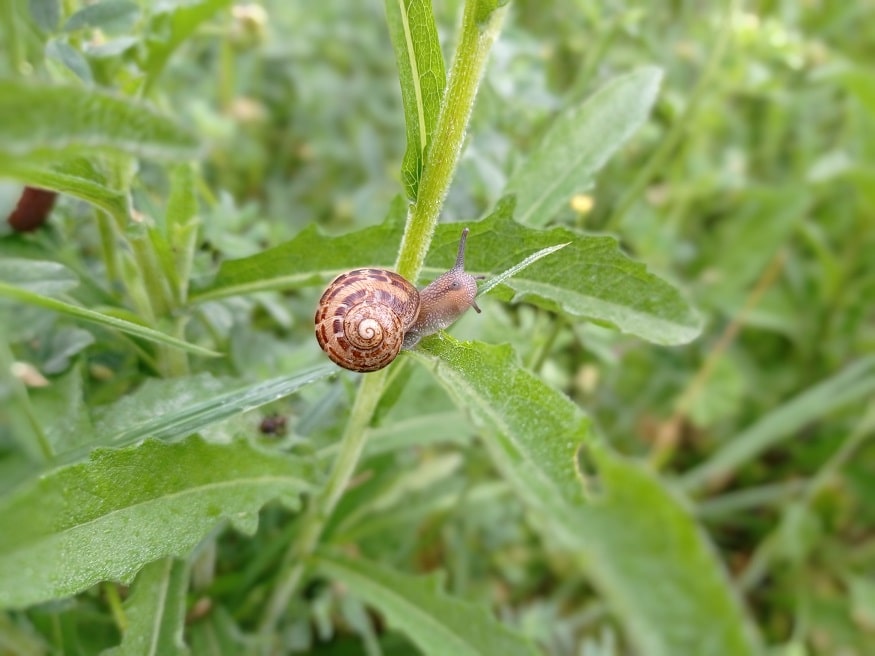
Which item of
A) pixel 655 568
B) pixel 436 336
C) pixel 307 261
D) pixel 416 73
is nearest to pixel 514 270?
pixel 436 336

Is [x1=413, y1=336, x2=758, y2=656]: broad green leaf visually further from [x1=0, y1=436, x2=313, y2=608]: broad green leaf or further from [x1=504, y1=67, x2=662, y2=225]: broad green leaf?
[x1=0, y1=436, x2=313, y2=608]: broad green leaf

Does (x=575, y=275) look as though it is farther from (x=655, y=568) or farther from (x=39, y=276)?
(x=655, y=568)

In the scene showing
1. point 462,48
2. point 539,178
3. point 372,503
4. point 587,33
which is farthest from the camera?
point 587,33

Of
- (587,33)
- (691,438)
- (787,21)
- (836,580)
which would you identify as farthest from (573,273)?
(787,21)

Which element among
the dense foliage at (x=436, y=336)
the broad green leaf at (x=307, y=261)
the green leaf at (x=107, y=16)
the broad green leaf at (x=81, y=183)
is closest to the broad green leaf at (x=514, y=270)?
the dense foliage at (x=436, y=336)

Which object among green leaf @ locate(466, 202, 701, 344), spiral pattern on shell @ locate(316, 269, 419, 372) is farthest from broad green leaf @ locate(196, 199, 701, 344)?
spiral pattern on shell @ locate(316, 269, 419, 372)

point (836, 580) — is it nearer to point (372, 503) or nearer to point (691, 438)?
point (691, 438)
